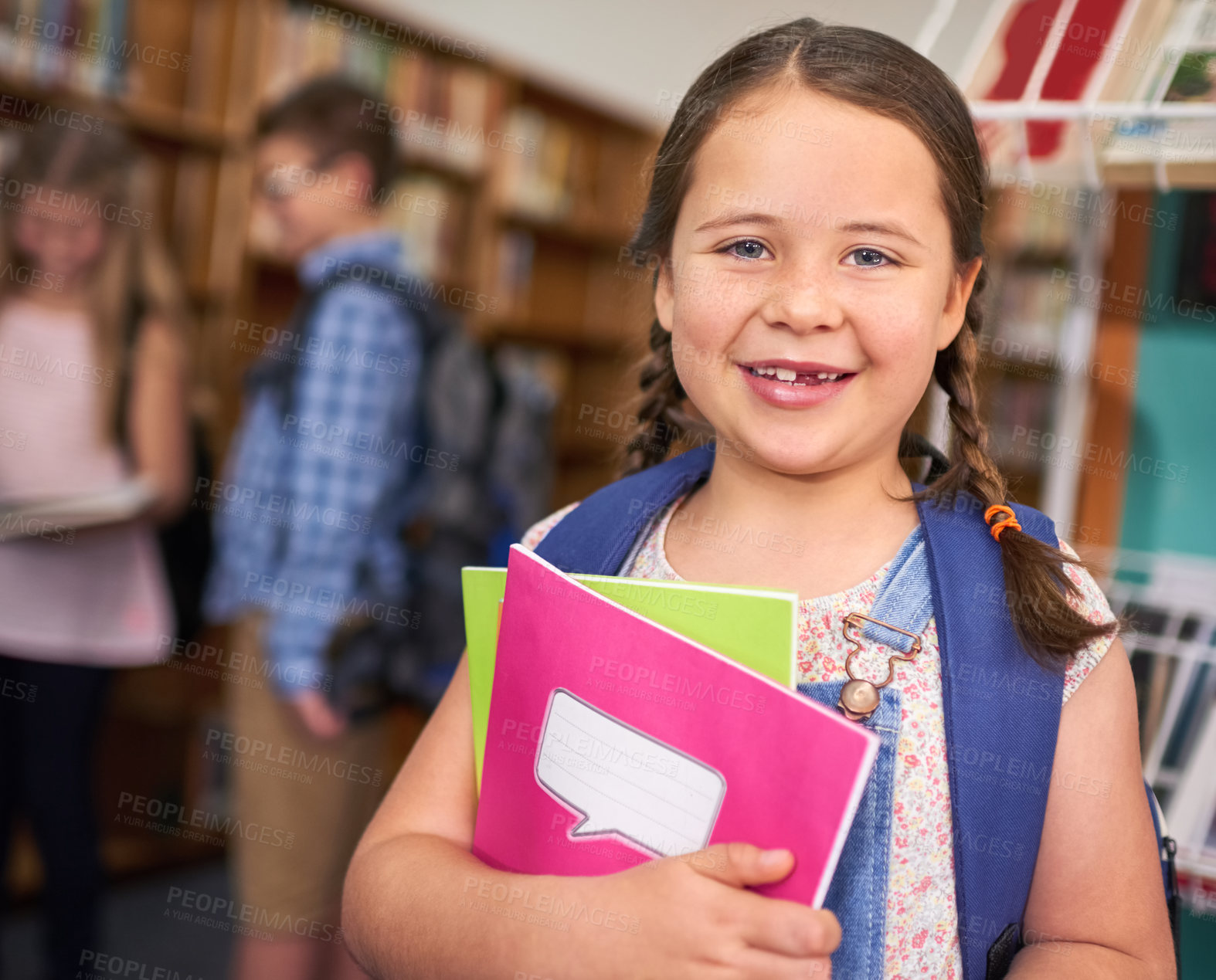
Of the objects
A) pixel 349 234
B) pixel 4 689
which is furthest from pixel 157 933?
pixel 349 234

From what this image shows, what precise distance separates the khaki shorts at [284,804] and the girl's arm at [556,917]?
1.25m

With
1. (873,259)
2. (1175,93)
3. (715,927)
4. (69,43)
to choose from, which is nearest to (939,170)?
(873,259)

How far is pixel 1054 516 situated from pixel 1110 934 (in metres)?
0.81

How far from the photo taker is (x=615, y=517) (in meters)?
0.97

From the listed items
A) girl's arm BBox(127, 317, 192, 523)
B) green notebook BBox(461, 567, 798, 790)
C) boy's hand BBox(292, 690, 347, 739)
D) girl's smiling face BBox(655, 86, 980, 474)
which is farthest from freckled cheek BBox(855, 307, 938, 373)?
girl's arm BBox(127, 317, 192, 523)

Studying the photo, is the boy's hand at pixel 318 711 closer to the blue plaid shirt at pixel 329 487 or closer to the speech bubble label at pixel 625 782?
the blue plaid shirt at pixel 329 487

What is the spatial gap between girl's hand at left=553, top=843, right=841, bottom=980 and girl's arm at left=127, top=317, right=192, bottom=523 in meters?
1.77

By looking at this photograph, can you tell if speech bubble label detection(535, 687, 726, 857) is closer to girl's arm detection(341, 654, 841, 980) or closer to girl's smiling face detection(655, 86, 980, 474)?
girl's arm detection(341, 654, 841, 980)

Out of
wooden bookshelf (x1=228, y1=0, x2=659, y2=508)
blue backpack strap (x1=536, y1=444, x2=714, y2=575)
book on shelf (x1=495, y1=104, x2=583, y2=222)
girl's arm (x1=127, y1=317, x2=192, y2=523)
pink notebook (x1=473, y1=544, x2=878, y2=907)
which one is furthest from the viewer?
book on shelf (x1=495, y1=104, x2=583, y2=222)

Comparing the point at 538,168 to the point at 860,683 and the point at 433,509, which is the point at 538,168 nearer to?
the point at 433,509

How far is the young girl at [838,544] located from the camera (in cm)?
78

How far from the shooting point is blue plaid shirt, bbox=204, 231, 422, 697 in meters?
2.03

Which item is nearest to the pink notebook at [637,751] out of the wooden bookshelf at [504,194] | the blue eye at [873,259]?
the blue eye at [873,259]

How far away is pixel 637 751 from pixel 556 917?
12 centimetres
